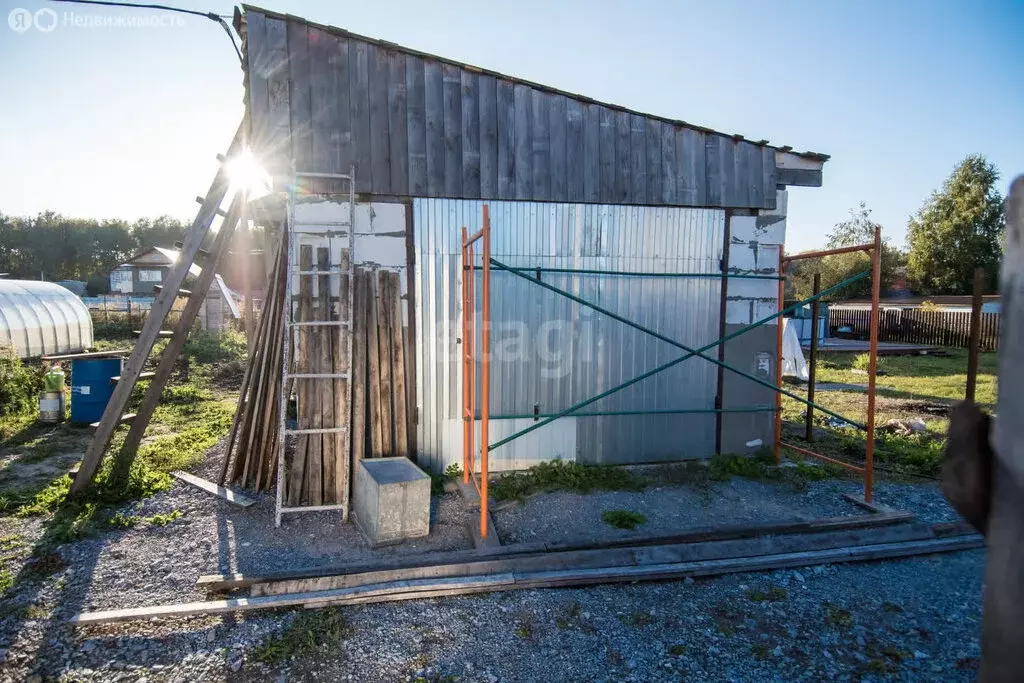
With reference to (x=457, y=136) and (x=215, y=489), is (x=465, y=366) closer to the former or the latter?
(x=457, y=136)

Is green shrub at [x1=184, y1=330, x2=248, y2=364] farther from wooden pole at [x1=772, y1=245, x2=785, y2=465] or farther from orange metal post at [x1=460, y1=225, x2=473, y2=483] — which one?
wooden pole at [x1=772, y1=245, x2=785, y2=465]

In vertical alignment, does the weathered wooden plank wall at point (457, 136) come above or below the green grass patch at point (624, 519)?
above

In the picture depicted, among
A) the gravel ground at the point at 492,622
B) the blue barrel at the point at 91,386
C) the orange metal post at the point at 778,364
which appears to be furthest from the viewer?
the blue barrel at the point at 91,386

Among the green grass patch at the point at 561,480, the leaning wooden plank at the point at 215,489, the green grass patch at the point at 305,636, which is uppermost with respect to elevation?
the green grass patch at the point at 561,480

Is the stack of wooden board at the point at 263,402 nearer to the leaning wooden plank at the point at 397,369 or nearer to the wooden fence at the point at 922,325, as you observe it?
the leaning wooden plank at the point at 397,369

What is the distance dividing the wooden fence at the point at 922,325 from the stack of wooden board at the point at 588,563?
23617 mm

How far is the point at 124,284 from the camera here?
46844mm

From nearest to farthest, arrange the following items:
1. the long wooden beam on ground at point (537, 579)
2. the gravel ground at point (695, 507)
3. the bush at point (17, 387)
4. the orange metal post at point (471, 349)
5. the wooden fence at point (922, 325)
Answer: the long wooden beam on ground at point (537, 579)
the gravel ground at point (695, 507)
the orange metal post at point (471, 349)
the bush at point (17, 387)
the wooden fence at point (922, 325)

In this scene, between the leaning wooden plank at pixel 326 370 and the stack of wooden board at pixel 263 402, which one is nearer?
the leaning wooden plank at pixel 326 370

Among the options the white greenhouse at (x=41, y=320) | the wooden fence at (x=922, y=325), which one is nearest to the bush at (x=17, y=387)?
the white greenhouse at (x=41, y=320)

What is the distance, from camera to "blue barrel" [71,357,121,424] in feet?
30.8

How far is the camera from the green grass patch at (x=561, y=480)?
22.0 ft

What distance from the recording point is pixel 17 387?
10.7 meters

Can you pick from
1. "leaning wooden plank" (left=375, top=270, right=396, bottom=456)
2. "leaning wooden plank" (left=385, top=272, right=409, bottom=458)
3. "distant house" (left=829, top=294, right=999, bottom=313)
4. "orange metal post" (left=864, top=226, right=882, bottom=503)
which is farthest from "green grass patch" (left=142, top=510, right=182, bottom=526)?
"distant house" (left=829, top=294, right=999, bottom=313)
